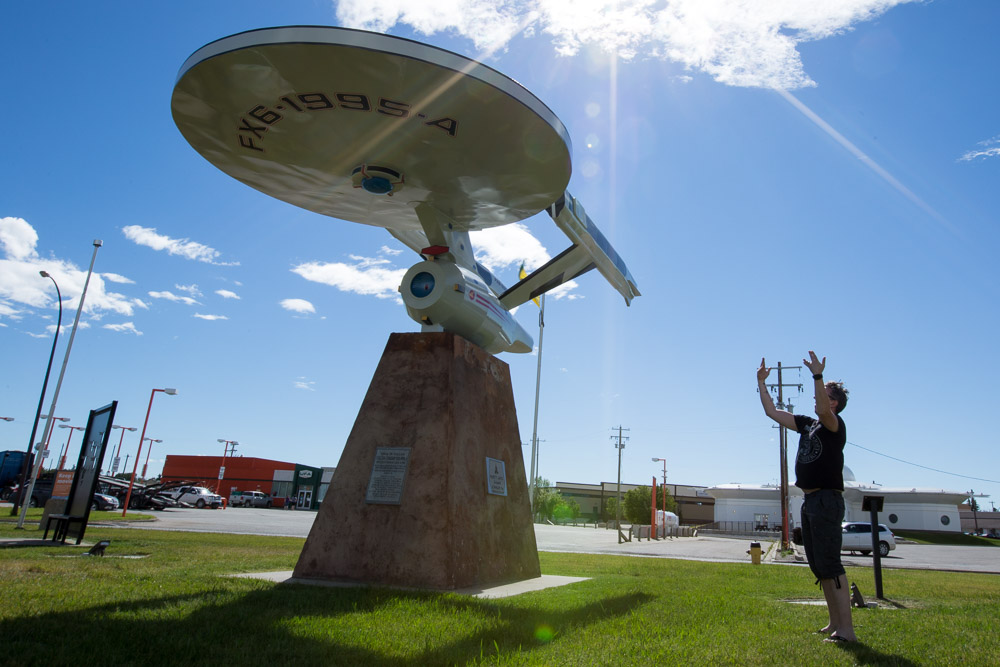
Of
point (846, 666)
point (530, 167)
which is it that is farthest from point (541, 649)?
point (530, 167)

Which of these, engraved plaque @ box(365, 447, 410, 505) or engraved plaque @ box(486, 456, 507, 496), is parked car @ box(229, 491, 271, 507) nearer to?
engraved plaque @ box(486, 456, 507, 496)

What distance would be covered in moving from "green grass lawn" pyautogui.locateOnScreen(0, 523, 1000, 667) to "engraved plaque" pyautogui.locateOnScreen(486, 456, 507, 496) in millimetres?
1553

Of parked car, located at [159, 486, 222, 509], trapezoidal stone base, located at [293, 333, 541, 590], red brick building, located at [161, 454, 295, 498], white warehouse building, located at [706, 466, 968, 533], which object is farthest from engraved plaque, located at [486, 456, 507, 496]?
red brick building, located at [161, 454, 295, 498]

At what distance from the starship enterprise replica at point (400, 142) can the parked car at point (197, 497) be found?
3981 cm


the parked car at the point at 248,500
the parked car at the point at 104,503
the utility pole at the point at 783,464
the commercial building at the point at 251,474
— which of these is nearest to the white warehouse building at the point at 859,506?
the utility pole at the point at 783,464

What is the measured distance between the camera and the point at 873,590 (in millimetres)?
8805

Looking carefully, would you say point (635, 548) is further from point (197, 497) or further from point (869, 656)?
point (197, 497)

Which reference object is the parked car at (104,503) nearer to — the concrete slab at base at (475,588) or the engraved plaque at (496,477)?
the concrete slab at base at (475,588)

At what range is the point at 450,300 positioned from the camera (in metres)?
8.56

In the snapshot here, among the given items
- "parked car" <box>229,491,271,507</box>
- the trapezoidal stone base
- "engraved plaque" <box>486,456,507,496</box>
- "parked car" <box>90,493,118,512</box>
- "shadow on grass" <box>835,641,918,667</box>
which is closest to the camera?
"shadow on grass" <box>835,641,918,667</box>

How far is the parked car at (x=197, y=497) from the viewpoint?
42.7 meters

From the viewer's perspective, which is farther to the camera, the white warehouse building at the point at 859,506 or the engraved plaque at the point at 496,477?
the white warehouse building at the point at 859,506

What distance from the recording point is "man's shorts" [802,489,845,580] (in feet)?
15.2

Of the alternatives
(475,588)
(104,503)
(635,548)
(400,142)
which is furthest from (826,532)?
(104,503)
